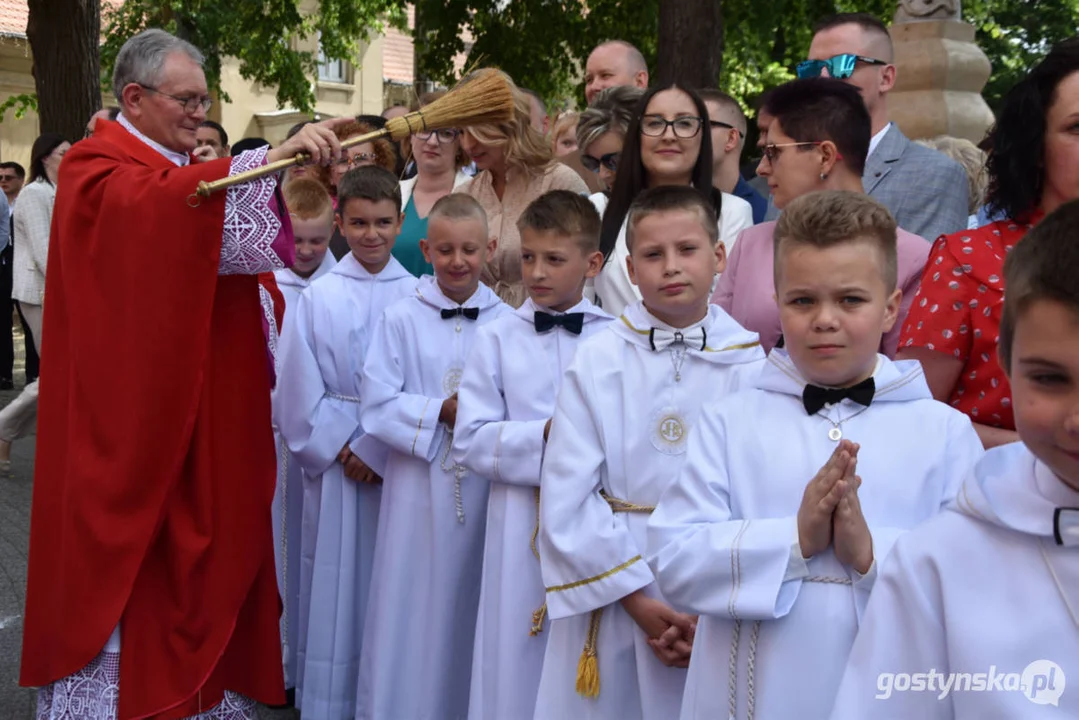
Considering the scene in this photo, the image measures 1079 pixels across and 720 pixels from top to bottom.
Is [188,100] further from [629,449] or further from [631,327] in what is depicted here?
[629,449]

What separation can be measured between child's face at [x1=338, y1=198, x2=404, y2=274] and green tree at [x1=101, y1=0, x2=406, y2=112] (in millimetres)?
13019

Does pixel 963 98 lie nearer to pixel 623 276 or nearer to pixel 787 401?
pixel 623 276

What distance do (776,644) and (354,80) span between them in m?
33.2

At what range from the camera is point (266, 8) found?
2059 centimetres

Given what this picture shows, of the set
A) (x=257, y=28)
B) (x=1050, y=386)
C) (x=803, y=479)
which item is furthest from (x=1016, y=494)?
(x=257, y=28)

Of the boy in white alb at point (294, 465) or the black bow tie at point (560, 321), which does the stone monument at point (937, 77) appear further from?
the black bow tie at point (560, 321)

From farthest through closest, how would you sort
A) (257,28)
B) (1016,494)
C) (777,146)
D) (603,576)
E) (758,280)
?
(257,28) → (777,146) → (758,280) → (603,576) → (1016,494)

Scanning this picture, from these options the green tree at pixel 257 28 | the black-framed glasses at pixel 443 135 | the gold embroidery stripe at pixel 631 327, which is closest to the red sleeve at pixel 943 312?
the gold embroidery stripe at pixel 631 327

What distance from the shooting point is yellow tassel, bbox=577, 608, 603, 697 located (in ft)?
12.0

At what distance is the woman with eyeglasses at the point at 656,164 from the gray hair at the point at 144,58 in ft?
5.26

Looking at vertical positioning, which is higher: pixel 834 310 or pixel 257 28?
pixel 257 28

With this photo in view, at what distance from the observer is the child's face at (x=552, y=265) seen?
14.3ft

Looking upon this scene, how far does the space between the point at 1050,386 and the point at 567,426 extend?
6.54 ft

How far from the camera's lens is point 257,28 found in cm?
2050
